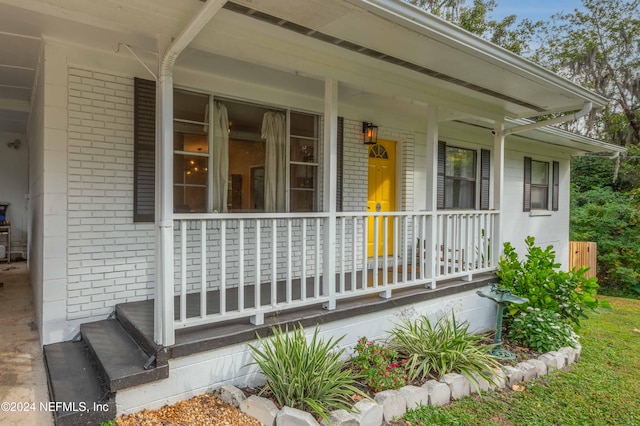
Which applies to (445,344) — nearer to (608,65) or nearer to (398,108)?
(398,108)

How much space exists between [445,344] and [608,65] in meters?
15.9

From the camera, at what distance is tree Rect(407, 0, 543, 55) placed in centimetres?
1541

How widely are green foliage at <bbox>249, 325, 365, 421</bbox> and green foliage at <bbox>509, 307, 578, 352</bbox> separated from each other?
2433 millimetres

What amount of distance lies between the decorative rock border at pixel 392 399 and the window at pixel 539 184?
6013 mm

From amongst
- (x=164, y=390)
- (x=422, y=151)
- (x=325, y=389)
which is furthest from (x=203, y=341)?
(x=422, y=151)

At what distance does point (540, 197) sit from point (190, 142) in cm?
879

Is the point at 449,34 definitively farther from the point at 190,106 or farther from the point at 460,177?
the point at 460,177

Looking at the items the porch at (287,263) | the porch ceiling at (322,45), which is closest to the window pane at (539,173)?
the porch ceiling at (322,45)

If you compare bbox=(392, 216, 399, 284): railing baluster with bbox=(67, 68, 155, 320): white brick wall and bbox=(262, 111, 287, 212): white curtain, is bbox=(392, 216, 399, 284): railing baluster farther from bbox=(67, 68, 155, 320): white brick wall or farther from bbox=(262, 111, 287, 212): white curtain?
bbox=(67, 68, 155, 320): white brick wall

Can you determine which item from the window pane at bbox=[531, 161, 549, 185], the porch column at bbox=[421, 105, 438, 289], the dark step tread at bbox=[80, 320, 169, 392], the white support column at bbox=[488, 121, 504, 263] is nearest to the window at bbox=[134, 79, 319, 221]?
the dark step tread at bbox=[80, 320, 169, 392]

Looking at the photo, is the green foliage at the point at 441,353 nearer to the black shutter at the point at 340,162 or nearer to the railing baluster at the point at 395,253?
the railing baluster at the point at 395,253

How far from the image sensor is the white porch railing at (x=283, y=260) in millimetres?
3139

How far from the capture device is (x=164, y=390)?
2754mm

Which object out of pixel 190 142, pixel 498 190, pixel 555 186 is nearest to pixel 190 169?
pixel 190 142
